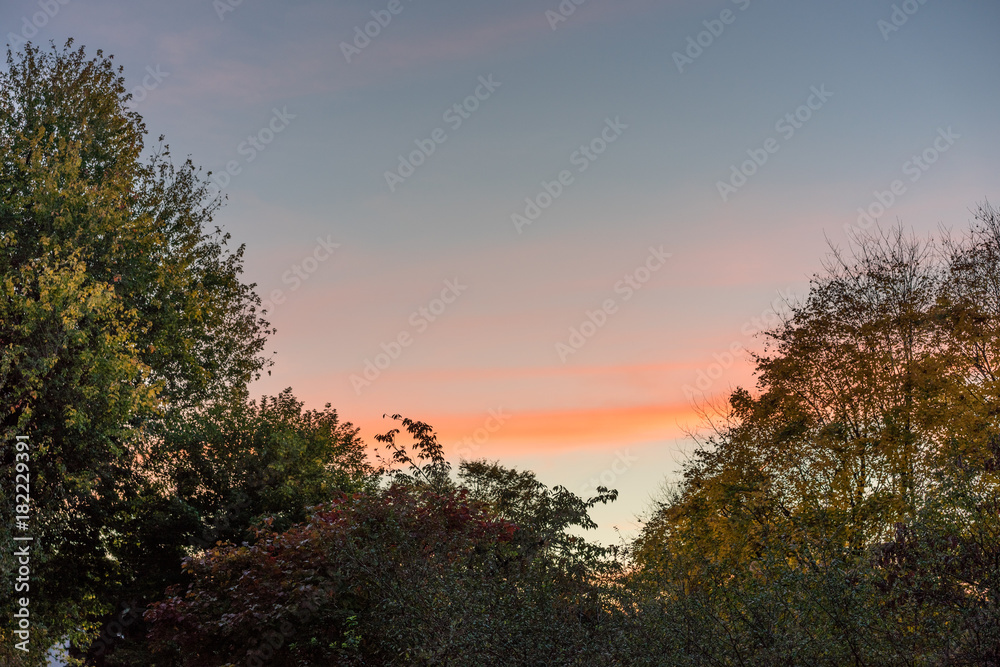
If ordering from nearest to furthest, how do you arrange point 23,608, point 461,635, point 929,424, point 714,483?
point 461,635 → point 23,608 → point 929,424 → point 714,483

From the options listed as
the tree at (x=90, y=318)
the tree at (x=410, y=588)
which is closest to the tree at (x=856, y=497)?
the tree at (x=410, y=588)

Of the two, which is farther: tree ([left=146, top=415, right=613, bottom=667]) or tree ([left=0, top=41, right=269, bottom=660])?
tree ([left=0, top=41, right=269, bottom=660])

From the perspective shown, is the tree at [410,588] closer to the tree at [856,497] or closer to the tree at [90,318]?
the tree at [856,497]

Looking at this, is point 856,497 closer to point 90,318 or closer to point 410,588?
point 410,588

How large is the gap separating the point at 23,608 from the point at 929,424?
22452 mm

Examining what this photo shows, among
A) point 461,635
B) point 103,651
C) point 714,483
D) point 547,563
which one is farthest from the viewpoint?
point 714,483

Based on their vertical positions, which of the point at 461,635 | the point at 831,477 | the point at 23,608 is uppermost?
the point at 831,477

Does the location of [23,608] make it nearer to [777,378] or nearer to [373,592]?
[373,592]

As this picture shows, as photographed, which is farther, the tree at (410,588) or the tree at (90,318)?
the tree at (90,318)

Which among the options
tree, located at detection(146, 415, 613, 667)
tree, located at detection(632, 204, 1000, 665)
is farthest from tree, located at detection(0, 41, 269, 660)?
tree, located at detection(632, 204, 1000, 665)

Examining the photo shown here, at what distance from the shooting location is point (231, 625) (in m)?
10.9

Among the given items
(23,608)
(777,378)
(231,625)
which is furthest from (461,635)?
(777,378)

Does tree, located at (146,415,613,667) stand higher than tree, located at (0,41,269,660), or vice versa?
tree, located at (0,41,269,660)

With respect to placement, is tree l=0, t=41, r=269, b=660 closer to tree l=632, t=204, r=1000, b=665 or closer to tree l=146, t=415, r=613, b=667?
tree l=146, t=415, r=613, b=667
